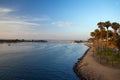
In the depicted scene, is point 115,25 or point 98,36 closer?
point 115,25

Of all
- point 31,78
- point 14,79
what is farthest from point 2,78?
point 31,78

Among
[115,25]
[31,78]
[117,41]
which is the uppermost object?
[115,25]

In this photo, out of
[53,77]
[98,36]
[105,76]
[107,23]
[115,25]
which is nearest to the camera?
[105,76]

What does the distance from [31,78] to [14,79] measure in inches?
150

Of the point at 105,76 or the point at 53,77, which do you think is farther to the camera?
the point at 53,77

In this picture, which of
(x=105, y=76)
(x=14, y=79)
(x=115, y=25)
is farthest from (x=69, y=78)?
(x=115, y=25)

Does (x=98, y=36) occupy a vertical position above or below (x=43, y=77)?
above

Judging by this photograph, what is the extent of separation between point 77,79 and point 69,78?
1985mm

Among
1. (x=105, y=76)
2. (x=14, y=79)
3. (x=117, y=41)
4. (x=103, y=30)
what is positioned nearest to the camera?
(x=105, y=76)

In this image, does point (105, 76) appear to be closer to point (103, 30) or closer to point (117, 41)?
point (117, 41)

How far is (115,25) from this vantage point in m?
77.8

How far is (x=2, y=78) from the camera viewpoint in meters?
41.4

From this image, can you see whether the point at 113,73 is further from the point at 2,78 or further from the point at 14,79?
the point at 2,78

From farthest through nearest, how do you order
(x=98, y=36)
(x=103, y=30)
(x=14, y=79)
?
(x=98, y=36) < (x=103, y=30) < (x=14, y=79)
